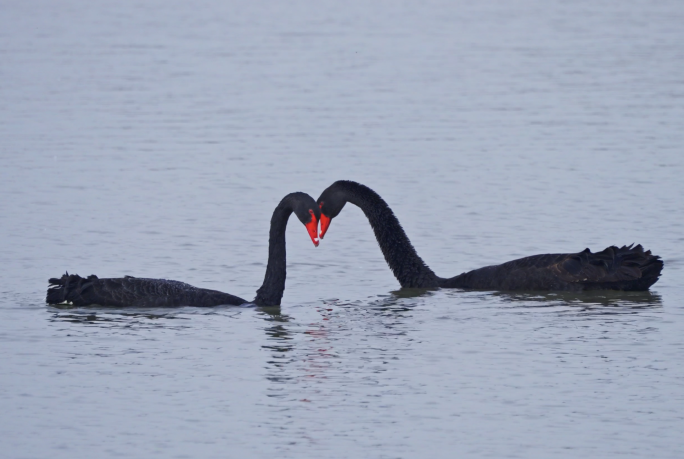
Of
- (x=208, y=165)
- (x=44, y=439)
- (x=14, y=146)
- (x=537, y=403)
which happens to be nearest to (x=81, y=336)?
(x=44, y=439)

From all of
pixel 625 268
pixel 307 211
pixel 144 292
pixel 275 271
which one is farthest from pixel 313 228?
pixel 625 268

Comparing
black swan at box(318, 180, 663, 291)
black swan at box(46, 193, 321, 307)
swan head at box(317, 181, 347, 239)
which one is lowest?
black swan at box(46, 193, 321, 307)

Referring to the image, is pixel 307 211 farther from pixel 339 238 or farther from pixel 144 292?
pixel 339 238

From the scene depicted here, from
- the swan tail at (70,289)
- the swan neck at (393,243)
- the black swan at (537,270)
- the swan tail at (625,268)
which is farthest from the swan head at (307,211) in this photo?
the swan tail at (625,268)

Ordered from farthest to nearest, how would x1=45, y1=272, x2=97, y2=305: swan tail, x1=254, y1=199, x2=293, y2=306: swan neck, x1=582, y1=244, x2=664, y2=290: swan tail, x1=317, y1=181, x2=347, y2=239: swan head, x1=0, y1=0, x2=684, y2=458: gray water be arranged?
x1=317, y1=181, x2=347, y2=239: swan head, x1=582, y1=244, x2=664, y2=290: swan tail, x1=254, y1=199, x2=293, y2=306: swan neck, x1=45, y1=272, x2=97, y2=305: swan tail, x1=0, y1=0, x2=684, y2=458: gray water

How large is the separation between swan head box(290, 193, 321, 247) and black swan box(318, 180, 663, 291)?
343 mm

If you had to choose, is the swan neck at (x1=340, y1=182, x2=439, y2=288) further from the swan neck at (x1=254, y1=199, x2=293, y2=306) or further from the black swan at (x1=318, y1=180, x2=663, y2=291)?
the swan neck at (x1=254, y1=199, x2=293, y2=306)

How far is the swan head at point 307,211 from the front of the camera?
10062mm

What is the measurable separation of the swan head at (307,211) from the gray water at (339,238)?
26.3 inches

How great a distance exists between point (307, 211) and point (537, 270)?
2.05 meters

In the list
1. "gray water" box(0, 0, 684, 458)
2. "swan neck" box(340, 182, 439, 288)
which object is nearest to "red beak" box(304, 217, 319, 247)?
"gray water" box(0, 0, 684, 458)

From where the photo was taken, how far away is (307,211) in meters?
10.1

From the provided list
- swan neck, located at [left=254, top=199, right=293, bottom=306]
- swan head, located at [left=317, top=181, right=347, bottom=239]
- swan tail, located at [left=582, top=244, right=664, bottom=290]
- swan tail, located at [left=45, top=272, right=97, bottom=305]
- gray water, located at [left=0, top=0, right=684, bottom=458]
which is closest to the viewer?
gray water, located at [left=0, top=0, right=684, bottom=458]

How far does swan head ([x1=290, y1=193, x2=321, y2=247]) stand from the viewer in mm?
10062
